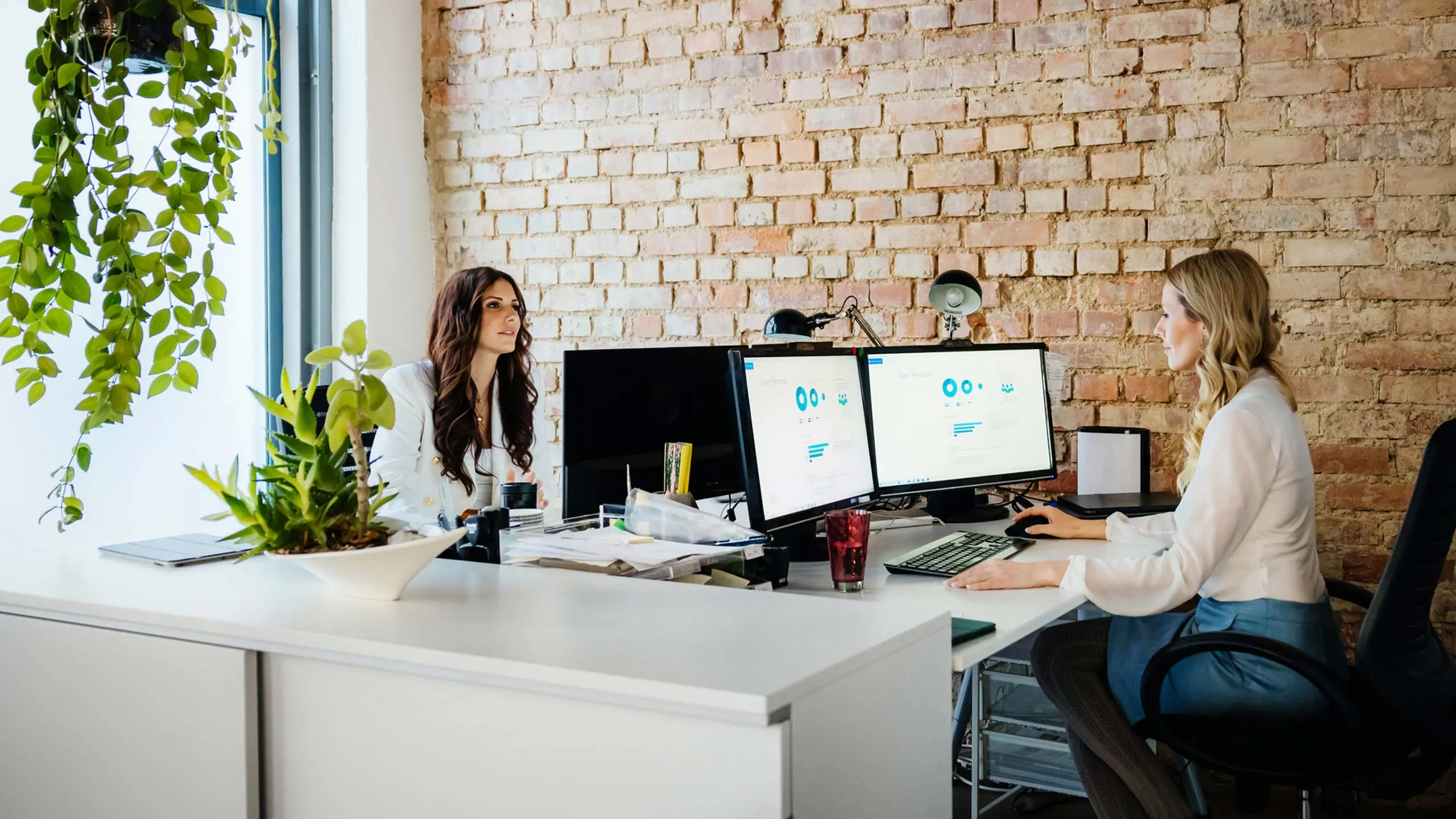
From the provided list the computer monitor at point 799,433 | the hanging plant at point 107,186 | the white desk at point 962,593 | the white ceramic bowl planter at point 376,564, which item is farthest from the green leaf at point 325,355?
the computer monitor at point 799,433

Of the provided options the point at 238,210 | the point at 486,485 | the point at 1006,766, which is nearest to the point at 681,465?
the point at 486,485

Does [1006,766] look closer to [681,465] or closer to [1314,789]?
[1314,789]

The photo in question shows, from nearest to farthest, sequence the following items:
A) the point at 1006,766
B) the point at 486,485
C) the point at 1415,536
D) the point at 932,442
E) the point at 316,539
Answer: the point at 316,539
the point at 1415,536
the point at 486,485
the point at 932,442
the point at 1006,766

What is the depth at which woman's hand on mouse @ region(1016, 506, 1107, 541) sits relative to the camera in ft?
7.87

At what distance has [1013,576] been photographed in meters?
1.89

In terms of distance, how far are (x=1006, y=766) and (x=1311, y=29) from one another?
1859 millimetres

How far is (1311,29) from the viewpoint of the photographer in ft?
8.98

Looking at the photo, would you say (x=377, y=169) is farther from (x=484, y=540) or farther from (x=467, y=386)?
(x=484, y=540)

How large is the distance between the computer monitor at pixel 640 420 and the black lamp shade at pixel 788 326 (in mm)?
240

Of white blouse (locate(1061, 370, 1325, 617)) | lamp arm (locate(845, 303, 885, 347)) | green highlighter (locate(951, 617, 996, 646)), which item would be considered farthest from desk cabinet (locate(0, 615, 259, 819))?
lamp arm (locate(845, 303, 885, 347))

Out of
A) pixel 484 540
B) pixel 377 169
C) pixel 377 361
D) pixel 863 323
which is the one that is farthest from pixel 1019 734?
pixel 377 169

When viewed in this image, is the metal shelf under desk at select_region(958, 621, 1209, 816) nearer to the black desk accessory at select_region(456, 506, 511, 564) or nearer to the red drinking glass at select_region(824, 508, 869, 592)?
the red drinking glass at select_region(824, 508, 869, 592)

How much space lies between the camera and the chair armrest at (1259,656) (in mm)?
1792

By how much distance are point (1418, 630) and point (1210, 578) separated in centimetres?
31
